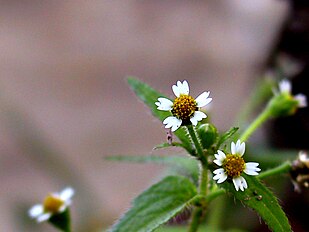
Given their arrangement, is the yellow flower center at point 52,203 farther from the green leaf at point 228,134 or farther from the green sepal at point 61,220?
the green leaf at point 228,134

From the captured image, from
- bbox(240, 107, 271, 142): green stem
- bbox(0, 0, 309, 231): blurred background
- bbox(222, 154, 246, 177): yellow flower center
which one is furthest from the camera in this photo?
bbox(0, 0, 309, 231): blurred background

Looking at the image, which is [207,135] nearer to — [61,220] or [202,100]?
[202,100]

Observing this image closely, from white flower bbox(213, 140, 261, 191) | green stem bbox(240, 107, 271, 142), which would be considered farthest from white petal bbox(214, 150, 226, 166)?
green stem bbox(240, 107, 271, 142)

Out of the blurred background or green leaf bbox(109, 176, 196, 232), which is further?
the blurred background

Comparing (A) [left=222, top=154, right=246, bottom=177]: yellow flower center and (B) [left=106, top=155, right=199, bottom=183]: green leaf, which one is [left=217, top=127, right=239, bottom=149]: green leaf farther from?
(B) [left=106, top=155, right=199, bottom=183]: green leaf

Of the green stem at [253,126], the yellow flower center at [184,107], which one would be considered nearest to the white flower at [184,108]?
→ the yellow flower center at [184,107]

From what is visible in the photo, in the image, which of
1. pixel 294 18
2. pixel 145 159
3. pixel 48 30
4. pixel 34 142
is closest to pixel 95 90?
pixel 48 30

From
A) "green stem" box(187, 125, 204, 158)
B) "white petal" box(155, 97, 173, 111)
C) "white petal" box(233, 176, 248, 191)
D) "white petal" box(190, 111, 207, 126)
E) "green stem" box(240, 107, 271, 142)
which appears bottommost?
"white petal" box(233, 176, 248, 191)

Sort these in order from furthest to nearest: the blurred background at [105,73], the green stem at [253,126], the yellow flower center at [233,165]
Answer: the blurred background at [105,73] → the green stem at [253,126] → the yellow flower center at [233,165]
